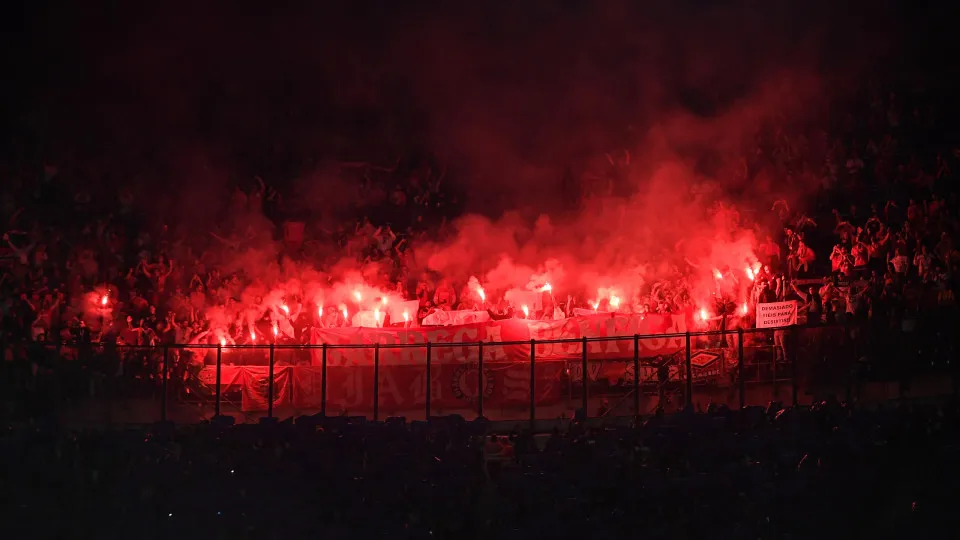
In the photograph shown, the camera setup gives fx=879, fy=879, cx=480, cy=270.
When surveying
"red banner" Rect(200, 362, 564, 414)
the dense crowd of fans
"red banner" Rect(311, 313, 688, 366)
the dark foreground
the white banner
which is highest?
the dense crowd of fans

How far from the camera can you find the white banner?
1400cm

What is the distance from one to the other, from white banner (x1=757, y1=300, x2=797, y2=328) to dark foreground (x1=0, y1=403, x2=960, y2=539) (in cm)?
453

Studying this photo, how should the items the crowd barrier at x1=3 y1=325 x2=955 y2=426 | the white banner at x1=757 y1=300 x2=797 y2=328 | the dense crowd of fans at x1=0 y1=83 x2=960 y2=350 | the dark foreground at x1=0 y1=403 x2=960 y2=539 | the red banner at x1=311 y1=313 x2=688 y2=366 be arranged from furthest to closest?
the dense crowd of fans at x1=0 y1=83 x2=960 y2=350, the red banner at x1=311 y1=313 x2=688 y2=366, the white banner at x1=757 y1=300 x2=797 y2=328, the crowd barrier at x1=3 y1=325 x2=955 y2=426, the dark foreground at x1=0 y1=403 x2=960 y2=539

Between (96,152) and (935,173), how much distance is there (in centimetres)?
1846

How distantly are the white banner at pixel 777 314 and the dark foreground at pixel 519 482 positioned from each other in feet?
14.8

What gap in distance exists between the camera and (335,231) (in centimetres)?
2208

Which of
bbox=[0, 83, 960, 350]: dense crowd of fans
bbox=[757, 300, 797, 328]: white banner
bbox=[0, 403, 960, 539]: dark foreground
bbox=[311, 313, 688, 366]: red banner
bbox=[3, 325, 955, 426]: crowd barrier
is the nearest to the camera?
bbox=[0, 403, 960, 539]: dark foreground

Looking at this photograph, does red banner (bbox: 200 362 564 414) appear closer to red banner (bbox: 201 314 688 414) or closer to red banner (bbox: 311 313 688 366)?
red banner (bbox: 201 314 688 414)

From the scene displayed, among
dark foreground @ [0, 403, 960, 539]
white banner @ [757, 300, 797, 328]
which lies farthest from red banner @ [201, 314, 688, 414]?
dark foreground @ [0, 403, 960, 539]

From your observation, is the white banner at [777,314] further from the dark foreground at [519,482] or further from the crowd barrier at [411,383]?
the dark foreground at [519,482]

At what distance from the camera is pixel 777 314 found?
14109 millimetres

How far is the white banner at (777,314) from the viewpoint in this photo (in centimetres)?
1400

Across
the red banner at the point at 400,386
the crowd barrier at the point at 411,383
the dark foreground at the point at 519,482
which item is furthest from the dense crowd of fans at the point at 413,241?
the dark foreground at the point at 519,482

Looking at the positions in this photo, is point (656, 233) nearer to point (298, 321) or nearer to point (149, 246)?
point (298, 321)
